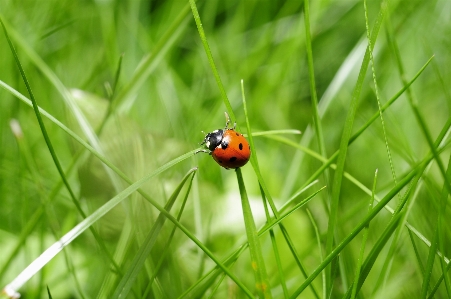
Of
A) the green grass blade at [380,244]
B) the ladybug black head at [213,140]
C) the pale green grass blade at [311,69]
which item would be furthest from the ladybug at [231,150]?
the green grass blade at [380,244]

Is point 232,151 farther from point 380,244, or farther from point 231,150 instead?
point 380,244

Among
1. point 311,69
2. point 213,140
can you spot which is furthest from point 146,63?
point 311,69

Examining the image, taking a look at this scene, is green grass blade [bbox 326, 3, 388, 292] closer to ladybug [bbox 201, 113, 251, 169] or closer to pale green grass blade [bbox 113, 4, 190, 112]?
ladybug [bbox 201, 113, 251, 169]

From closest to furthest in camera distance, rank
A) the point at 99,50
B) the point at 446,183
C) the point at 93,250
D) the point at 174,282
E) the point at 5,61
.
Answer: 1. the point at 446,183
2. the point at 174,282
3. the point at 93,250
4. the point at 5,61
5. the point at 99,50

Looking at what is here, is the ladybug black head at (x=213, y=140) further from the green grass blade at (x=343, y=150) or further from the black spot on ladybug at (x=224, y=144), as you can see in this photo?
the green grass blade at (x=343, y=150)

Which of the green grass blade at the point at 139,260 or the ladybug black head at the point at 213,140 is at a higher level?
the ladybug black head at the point at 213,140

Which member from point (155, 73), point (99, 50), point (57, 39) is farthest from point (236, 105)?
point (57, 39)

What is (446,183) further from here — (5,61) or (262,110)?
(5,61)

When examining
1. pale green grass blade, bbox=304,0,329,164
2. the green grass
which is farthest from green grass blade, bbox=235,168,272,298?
pale green grass blade, bbox=304,0,329,164
